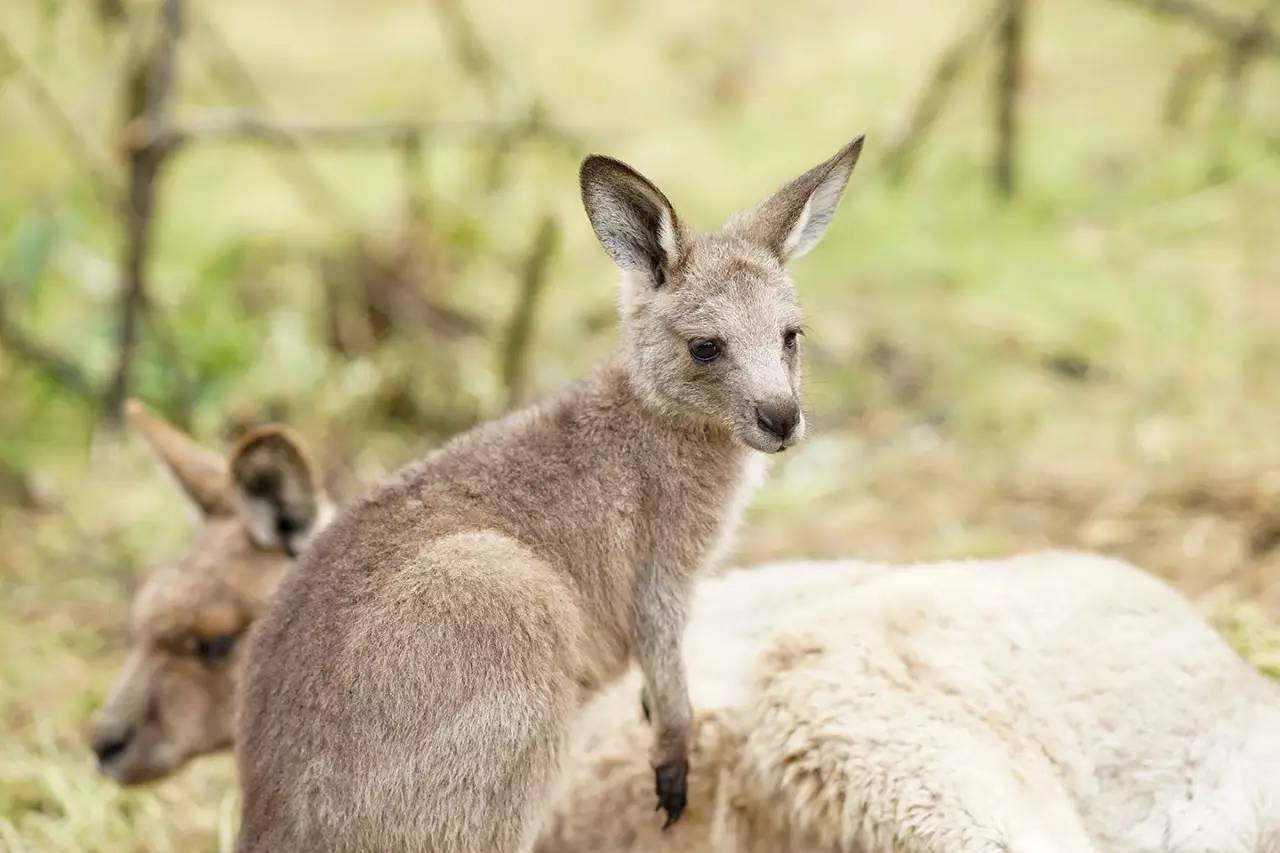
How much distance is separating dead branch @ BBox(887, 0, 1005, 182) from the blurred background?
0.03 meters

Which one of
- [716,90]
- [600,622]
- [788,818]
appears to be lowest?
[788,818]

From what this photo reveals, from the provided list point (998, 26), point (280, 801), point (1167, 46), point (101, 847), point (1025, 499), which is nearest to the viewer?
point (280, 801)

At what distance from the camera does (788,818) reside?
364 centimetres

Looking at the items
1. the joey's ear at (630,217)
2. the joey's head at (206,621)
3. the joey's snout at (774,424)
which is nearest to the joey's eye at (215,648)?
the joey's head at (206,621)

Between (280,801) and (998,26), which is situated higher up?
(998,26)

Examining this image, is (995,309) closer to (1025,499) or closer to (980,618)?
(1025,499)

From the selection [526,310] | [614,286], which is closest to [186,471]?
[614,286]

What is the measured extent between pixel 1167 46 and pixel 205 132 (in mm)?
7954

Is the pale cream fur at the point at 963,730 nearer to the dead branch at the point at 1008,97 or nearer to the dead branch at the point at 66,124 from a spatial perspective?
the dead branch at the point at 66,124

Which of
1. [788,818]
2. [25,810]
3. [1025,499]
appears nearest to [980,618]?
[788,818]

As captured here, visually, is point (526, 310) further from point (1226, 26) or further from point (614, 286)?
point (1226, 26)

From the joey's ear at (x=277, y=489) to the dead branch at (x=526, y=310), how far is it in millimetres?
2676

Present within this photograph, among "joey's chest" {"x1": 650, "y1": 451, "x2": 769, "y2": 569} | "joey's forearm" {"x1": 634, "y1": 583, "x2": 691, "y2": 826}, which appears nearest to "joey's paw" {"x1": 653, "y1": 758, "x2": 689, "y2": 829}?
"joey's forearm" {"x1": 634, "y1": 583, "x2": 691, "y2": 826}

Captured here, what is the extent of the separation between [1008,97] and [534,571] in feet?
23.7
